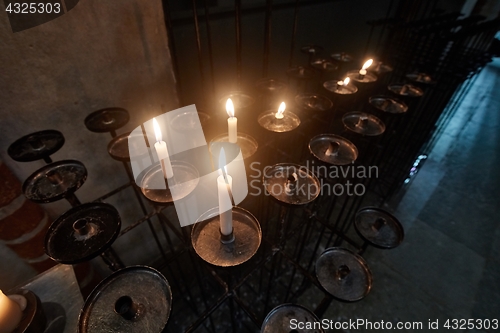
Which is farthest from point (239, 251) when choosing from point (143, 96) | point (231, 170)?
point (143, 96)

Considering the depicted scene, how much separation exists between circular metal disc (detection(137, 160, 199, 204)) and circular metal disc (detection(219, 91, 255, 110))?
2.23 ft

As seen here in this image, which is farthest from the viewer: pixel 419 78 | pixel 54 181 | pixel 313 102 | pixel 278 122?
pixel 419 78

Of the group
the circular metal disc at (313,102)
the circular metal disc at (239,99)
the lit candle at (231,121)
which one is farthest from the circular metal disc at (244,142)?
Result: the circular metal disc at (313,102)

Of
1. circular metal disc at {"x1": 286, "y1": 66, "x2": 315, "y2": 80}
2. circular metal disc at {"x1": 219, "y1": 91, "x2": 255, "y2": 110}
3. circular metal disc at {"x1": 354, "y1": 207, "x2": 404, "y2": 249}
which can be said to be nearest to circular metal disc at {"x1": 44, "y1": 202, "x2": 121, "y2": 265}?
circular metal disc at {"x1": 219, "y1": 91, "x2": 255, "y2": 110}

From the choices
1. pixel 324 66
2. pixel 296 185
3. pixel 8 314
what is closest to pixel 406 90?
pixel 324 66

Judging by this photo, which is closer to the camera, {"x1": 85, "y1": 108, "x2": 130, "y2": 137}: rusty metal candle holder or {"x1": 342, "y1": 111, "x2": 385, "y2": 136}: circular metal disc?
{"x1": 85, "y1": 108, "x2": 130, "y2": 137}: rusty metal candle holder

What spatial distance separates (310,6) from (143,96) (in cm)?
211

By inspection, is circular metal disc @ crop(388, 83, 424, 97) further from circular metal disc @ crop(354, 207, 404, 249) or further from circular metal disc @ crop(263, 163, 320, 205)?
circular metal disc @ crop(263, 163, 320, 205)

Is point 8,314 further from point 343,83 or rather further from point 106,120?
point 343,83

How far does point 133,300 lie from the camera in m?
1.02

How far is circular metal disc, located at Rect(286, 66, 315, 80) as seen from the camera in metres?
2.29

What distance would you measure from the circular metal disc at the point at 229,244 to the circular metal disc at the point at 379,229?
80cm

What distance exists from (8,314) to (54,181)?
25.7 inches

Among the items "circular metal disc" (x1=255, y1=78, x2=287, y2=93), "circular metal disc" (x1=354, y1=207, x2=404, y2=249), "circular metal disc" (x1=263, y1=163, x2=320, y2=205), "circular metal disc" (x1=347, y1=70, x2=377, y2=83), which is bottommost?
"circular metal disc" (x1=354, y1=207, x2=404, y2=249)
